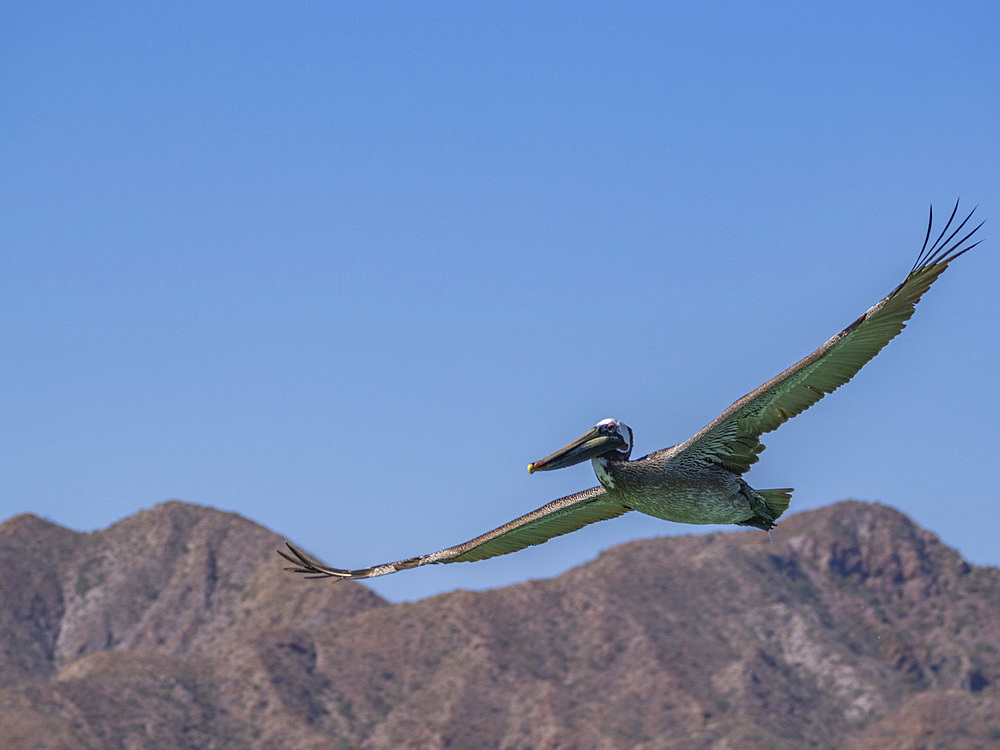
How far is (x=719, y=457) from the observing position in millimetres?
18047

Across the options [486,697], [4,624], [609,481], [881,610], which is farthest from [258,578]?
[609,481]

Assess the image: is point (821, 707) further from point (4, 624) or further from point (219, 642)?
point (4, 624)

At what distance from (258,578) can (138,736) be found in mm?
43551

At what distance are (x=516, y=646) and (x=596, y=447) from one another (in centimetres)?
12383

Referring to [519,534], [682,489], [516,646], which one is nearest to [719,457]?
[682,489]

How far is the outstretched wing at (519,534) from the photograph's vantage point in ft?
64.1

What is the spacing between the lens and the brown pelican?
16.5 meters

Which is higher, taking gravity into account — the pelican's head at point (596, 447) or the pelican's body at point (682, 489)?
the pelican's head at point (596, 447)

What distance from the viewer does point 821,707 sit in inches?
5177

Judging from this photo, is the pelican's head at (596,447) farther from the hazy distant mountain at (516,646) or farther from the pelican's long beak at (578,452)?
the hazy distant mountain at (516,646)

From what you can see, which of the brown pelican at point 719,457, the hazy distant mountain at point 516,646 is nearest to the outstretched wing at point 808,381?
the brown pelican at point 719,457

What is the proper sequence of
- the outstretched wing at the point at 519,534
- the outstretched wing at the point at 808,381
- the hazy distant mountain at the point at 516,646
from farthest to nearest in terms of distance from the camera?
the hazy distant mountain at the point at 516,646, the outstretched wing at the point at 519,534, the outstretched wing at the point at 808,381

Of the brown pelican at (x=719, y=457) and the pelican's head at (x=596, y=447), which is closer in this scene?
the brown pelican at (x=719, y=457)

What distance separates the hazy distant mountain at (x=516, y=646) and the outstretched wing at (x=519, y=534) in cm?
10199
